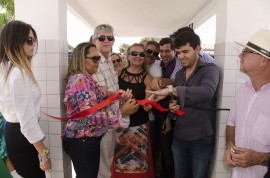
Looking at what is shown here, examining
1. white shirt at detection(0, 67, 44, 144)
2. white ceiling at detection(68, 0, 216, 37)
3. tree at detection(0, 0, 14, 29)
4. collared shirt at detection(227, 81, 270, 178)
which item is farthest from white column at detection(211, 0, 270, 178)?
tree at detection(0, 0, 14, 29)

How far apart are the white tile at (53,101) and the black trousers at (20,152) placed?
0.83 metres

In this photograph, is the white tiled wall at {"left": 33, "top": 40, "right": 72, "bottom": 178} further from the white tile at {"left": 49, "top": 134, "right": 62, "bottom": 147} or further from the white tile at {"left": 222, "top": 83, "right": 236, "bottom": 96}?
the white tile at {"left": 222, "top": 83, "right": 236, "bottom": 96}

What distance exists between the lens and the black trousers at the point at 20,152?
6.68 ft

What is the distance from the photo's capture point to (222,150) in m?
2.89

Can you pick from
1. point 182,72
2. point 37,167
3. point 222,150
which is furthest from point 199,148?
point 37,167

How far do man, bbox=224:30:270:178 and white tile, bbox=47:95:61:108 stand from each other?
1.96m

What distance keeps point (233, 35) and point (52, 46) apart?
2.06 metres

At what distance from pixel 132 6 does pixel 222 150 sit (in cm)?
454

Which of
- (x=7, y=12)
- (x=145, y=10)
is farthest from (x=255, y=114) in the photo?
(x=7, y=12)

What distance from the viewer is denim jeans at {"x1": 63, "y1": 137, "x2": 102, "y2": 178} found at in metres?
2.37

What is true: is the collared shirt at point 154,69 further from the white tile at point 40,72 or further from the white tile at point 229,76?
the white tile at point 40,72

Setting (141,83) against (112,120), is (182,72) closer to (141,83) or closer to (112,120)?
(141,83)

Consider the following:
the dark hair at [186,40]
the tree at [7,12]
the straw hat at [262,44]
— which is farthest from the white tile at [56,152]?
the tree at [7,12]

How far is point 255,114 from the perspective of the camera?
182cm
